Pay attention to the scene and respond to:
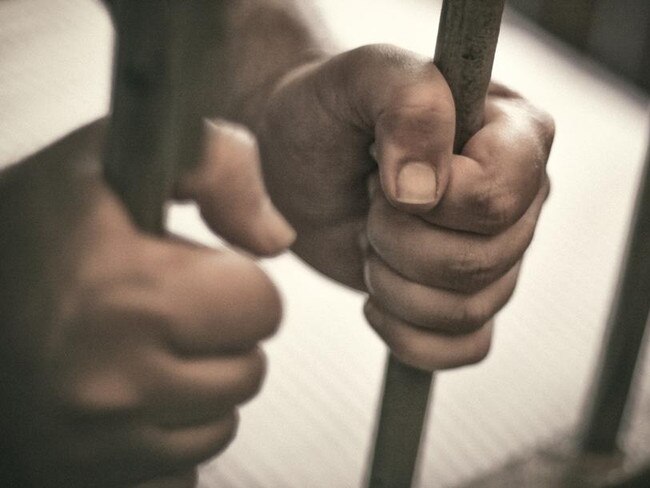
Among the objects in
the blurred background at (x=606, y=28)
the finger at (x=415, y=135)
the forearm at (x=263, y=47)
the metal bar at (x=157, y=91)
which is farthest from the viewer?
the blurred background at (x=606, y=28)

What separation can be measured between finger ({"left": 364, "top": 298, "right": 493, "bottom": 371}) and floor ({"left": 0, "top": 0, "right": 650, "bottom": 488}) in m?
0.26

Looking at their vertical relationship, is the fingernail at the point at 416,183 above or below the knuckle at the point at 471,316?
above

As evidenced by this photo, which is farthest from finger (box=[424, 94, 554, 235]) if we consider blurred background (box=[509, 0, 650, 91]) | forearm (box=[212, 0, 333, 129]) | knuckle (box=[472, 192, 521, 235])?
blurred background (box=[509, 0, 650, 91])

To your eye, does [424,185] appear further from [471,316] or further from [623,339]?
[623,339]

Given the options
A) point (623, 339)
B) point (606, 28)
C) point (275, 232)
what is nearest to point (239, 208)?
point (275, 232)

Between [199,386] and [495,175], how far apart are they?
19 centimetres

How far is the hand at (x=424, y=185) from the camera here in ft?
1.35

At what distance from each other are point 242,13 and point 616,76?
90 cm

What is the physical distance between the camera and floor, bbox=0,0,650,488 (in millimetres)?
780

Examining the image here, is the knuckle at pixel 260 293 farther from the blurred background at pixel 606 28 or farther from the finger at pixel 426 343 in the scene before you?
the blurred background at pixel 606 28

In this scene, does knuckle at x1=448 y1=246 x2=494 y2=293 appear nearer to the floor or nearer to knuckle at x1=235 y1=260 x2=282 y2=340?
knuckle at x1=235 y1=260 x2=282 y2=340

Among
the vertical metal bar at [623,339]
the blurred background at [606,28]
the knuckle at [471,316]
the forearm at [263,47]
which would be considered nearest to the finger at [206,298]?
the knuckle at [471,316]

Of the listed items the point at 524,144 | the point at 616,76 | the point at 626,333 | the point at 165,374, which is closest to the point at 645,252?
the point at 626,333

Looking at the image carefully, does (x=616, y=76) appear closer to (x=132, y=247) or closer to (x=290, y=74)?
(x=290, y=74)
